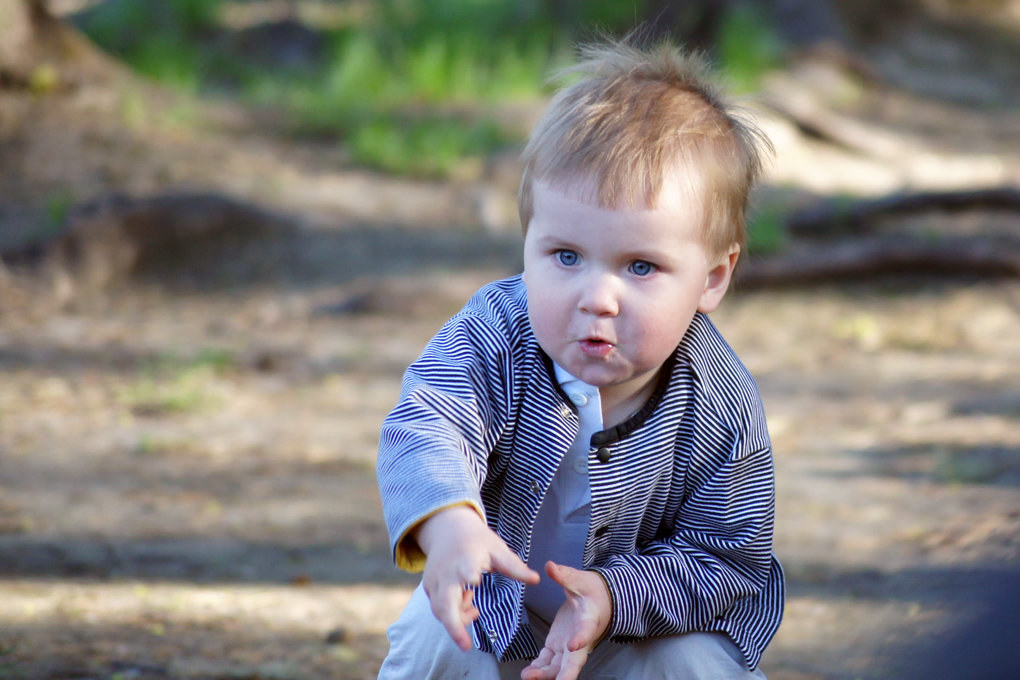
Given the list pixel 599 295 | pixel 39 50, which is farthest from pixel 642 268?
pixel 39 50

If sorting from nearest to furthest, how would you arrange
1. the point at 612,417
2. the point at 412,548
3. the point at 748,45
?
1. the point at 412,548
2. the point at 612,417
3. the point at 748,45

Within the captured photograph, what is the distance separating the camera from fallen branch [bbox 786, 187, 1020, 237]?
251 inches

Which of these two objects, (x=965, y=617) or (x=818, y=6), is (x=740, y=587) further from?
(x=818, y=6)

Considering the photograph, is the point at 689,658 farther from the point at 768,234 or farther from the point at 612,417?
the point at 768,234

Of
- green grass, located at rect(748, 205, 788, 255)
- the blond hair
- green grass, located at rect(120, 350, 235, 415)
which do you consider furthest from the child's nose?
green grass, located at rect(748, 205, 788, 255)

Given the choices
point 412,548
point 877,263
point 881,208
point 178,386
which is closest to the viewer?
point 412,548

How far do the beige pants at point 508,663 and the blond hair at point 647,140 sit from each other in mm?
621

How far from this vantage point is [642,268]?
1.61m

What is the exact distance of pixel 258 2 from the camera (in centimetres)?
1206

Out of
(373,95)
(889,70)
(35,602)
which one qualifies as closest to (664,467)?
(35,602)

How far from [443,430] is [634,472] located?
12.4 inches

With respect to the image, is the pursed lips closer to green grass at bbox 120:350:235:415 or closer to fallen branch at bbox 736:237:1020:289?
green grass at bbox 120:350:235:415

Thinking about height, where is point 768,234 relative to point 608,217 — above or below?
below

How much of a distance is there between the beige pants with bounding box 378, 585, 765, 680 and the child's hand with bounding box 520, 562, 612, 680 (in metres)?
0.15
